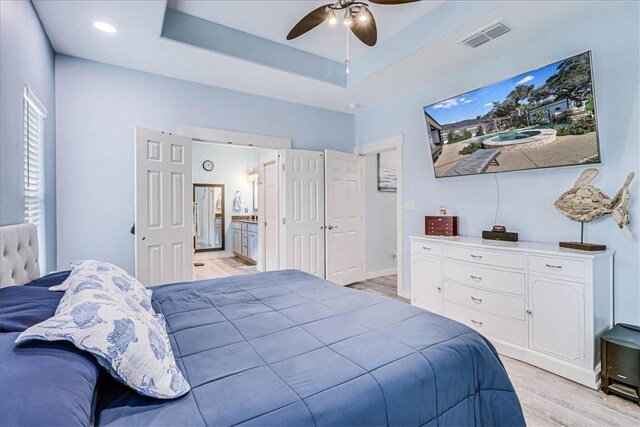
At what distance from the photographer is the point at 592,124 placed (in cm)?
229

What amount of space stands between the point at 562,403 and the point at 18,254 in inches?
131

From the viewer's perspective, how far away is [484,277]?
8.86 feet

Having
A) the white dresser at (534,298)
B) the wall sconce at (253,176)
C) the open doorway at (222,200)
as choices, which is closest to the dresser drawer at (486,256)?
the white dresser at (534,298)

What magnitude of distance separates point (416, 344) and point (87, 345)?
3.74 feet

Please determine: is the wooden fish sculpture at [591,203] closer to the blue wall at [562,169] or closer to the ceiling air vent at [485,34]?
the blue wall at [562,169]

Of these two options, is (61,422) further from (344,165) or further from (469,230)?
(344,165)

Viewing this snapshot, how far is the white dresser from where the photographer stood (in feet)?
6.95

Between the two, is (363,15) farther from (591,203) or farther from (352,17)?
(591,203)

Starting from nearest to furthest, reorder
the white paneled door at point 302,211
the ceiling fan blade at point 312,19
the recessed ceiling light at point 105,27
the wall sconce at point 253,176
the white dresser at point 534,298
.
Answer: the white dresser at point 534,298 < the ceiling fan blade at point 312,19 < the recessed ceiling light at point 105,27 < the white paneled door at point 302,211 < the wall sconce at point 253,176

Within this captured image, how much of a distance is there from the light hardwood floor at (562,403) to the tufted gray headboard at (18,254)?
9.47 feet

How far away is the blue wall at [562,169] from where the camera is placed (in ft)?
7.26

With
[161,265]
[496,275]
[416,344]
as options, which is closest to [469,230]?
[496,275]

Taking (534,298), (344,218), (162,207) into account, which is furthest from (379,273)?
(162,207)

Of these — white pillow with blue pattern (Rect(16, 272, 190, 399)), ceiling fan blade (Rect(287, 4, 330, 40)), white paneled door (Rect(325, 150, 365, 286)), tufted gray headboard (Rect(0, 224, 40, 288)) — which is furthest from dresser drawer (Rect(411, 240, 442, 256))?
tufted gray headboard (Rect(0, 224, 40, 288))
